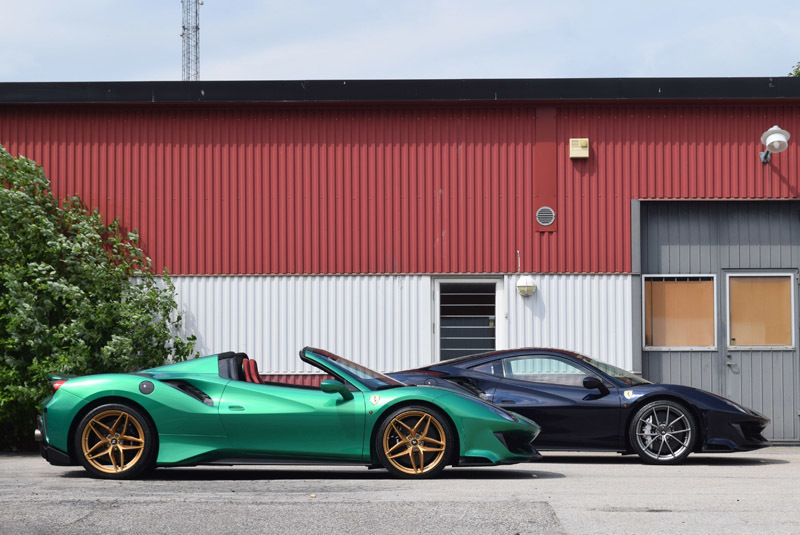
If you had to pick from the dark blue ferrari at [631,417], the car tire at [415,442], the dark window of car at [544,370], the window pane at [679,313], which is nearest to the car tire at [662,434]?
the dark blue ferrari at [631,417]

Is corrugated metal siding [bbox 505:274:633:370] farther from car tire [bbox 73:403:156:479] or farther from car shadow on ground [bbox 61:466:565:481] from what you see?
car tire [bbox 73:403:156:479]

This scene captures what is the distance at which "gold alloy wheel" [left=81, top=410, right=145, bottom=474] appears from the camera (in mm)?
8945

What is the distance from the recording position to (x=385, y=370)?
15.1 m

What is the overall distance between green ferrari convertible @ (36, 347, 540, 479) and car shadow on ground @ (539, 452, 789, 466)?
9.27ft

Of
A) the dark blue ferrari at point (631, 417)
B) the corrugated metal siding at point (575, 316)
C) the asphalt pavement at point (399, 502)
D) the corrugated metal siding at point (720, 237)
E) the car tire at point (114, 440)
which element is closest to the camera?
the asphalt pavement at point (399, 502)

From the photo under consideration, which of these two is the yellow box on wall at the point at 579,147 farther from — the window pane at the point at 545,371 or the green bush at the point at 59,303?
the green bush at the point at 59,303

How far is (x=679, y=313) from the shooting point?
1531 centimetres

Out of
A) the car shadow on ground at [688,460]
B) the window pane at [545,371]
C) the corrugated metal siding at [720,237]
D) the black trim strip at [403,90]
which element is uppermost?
the black trim strip at [403,90]

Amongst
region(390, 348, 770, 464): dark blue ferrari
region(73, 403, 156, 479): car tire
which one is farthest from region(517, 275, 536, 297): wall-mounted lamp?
region(73, 403, 156, 479): car tire

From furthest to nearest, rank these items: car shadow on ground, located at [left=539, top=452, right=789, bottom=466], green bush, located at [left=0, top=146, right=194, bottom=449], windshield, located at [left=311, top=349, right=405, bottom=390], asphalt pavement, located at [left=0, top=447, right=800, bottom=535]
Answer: green bush, located at [left=0, top=146, right=194, bottom=449] → car shadow on ground, located at [left=539, top=452, right=789, bottom=466] → windshield, located at [left=311, top=349, right=405, bottom=390] → asphalt pavement, located at [left=0, top=447, right=800, bottom=535]

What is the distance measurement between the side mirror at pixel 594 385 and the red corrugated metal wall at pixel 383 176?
13.6 ft

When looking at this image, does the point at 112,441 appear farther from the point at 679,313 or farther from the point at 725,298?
the point at 725,298

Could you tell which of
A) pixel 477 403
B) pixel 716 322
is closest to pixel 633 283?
pixel 716 322

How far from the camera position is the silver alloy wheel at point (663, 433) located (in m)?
Answer: 11.1
